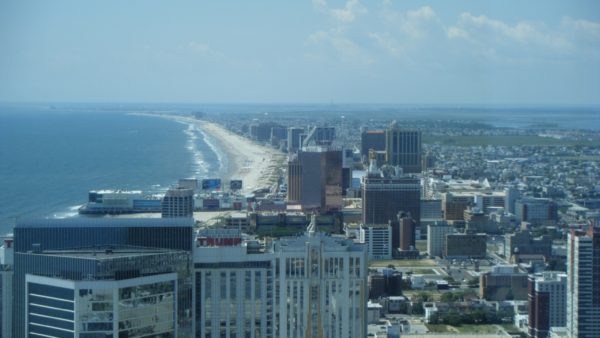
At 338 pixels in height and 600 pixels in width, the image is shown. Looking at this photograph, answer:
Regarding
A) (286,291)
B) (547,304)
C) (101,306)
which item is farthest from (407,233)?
(101,306)

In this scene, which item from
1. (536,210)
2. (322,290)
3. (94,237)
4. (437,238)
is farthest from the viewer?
(536,210)

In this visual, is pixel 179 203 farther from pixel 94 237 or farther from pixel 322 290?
pixel 322 290

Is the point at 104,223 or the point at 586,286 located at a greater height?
the point at 104,223

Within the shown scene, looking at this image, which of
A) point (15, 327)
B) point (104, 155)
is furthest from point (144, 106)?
point (15, 327)

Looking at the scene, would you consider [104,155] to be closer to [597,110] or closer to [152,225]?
[597,110]

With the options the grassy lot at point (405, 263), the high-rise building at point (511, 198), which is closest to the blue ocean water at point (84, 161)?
the grassy lot at point (405, 263)

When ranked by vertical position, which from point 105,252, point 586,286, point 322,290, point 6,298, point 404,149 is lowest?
point 586,286

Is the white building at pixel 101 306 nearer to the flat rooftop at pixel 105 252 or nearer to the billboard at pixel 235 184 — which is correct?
the flat rooftop at pixel 105 252
